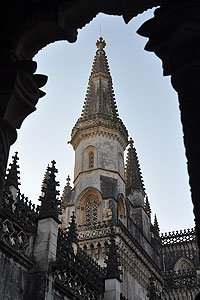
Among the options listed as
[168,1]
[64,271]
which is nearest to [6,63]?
[168,1]

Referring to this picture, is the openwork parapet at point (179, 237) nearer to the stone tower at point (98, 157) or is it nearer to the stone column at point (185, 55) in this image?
the stone tower at point (98, 157)

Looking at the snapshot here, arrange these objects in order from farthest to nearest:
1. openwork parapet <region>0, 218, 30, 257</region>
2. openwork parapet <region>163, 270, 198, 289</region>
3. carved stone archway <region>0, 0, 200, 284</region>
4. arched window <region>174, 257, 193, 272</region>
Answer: arched window <region>174, 257, 193, 272</region>
openwork parapet <region>163, 270, 198, 289</region>
openwork parapet <region>0, 218, 30, 257</region>
carved stone archway <region>0, 0, 200, 284</region>

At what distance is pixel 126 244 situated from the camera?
31516 mm

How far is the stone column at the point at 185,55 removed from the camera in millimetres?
3564

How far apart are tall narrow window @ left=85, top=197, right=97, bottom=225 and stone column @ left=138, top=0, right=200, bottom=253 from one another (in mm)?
27619

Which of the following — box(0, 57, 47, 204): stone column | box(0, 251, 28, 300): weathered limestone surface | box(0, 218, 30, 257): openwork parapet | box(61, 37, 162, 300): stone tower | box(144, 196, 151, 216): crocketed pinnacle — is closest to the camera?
box(0, 57, 47, 204): stone column

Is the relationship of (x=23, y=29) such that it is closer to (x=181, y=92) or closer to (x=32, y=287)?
(x=181, y=92)

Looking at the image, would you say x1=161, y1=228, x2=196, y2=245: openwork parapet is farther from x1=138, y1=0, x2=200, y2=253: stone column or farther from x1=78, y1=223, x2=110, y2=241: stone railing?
x1=138, y1=0, x2=200, y2=253: stone column

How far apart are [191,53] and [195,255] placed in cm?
4180

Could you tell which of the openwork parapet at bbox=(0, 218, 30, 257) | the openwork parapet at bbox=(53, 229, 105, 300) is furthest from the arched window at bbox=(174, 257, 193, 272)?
the openwork parapet at bbox=(0, 218, 30, 257)

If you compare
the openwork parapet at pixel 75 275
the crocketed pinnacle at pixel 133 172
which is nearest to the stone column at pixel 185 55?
the openwork parapet at pixel 75 275

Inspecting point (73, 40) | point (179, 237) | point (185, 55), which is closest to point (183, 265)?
point (179, 237)

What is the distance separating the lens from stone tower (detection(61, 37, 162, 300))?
30547mm

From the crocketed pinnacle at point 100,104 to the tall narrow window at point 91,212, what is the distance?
6.18 m
